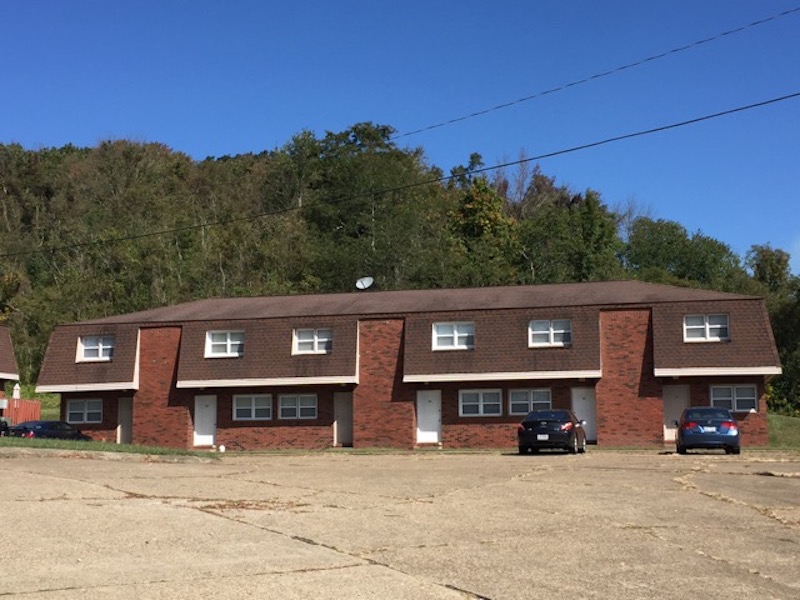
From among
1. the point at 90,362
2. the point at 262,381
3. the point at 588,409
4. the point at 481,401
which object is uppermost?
the point at 90,362

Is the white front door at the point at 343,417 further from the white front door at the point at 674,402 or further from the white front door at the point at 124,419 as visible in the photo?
the white front door at the point at 674,402

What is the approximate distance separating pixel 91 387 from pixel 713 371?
25502 mm

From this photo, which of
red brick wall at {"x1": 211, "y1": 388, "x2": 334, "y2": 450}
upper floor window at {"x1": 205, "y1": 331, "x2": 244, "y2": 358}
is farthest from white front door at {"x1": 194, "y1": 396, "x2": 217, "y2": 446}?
upper floor window at {"x1": 205, "y1": 331, "x2": 244, "y2": 358}

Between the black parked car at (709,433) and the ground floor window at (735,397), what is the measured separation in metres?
8.65

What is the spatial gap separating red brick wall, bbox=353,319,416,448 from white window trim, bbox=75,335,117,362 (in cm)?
1121

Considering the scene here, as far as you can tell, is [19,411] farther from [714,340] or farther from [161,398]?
[714,340]

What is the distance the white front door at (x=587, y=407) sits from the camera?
39.5 meters

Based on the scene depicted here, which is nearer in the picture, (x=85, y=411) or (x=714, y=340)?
(x=714, y=340)

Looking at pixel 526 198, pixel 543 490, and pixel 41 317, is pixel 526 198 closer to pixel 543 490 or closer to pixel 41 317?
pixel 41 317

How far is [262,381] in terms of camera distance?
41000 millimetres

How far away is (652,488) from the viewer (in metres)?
17.9

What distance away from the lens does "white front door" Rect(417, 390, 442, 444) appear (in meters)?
40.5

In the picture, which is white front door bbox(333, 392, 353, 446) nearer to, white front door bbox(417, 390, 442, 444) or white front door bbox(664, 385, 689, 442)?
white front door bbox(417, 390, 442, 444)

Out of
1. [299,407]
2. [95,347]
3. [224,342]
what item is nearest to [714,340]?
[299,407]
